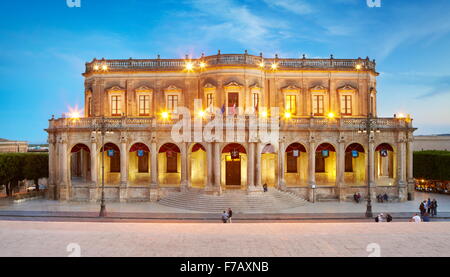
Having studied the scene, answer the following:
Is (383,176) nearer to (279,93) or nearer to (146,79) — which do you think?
(279,93)

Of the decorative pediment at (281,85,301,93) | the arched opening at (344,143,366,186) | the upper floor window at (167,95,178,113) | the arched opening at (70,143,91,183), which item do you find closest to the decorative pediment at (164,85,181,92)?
the upper floor window at (167,95,178,113)

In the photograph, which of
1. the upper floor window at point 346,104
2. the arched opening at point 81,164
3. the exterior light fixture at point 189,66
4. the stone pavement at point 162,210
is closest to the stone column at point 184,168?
the stone pavement at point 162,210

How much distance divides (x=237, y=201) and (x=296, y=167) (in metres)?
11.8

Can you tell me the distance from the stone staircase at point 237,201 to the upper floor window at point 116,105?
13.8m

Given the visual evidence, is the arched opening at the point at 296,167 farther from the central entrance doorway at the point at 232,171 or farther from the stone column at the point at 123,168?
the stone column at the point at 123,168

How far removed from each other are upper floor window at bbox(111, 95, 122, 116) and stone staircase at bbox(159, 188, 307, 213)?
545 inches

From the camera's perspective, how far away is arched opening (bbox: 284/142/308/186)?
4081 centimetres

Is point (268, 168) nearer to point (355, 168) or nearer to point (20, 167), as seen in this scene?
point (355, 168)

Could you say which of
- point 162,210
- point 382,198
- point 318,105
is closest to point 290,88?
point 318,105

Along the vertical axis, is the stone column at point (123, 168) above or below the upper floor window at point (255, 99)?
below

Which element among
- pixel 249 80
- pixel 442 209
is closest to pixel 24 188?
pixel 249 80

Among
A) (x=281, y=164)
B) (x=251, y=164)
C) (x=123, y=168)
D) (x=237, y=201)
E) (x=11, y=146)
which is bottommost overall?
(x=237, y=201)

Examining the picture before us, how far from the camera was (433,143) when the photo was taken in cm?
6906

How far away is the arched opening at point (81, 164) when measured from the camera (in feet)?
133
